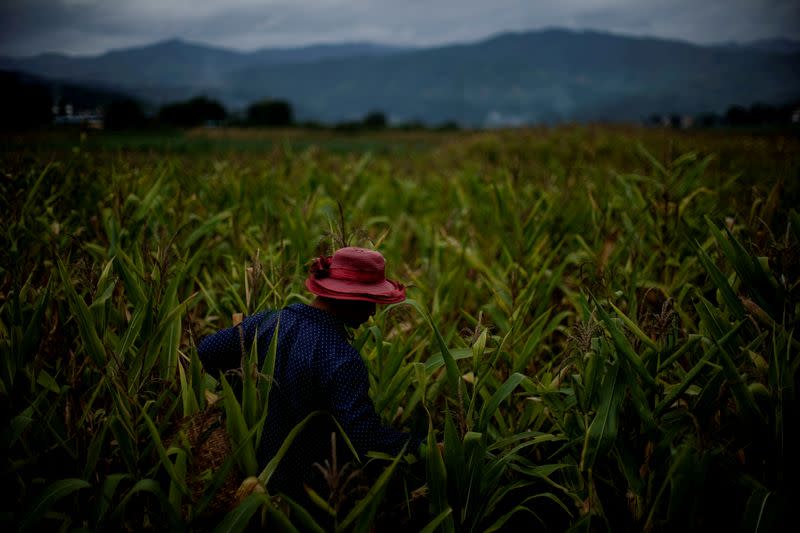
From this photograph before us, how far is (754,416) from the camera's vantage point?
3.84 ft

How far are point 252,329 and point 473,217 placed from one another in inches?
109

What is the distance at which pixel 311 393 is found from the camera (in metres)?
1.31

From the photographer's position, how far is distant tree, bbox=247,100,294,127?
4331cm

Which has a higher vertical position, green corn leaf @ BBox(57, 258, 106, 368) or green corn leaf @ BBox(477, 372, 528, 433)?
green corn leaf @ BBox(57, 258, 106, 368)

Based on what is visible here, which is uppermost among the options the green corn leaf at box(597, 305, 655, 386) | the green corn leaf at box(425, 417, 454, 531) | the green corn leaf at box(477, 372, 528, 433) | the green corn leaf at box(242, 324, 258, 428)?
the green corn leaf at box(597, 305, 655, 386)

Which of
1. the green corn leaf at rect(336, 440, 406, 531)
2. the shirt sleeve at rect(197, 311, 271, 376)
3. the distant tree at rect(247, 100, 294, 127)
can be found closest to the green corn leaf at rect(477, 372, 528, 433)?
the green corn leaf at rect(336, 440, 406, 531)

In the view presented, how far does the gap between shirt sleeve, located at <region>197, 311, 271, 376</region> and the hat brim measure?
0.20 meters

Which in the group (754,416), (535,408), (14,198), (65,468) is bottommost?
(65,468)

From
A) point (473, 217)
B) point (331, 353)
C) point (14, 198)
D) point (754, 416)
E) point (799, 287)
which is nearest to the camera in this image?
point (754, 416)

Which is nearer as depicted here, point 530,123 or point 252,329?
point 252,329

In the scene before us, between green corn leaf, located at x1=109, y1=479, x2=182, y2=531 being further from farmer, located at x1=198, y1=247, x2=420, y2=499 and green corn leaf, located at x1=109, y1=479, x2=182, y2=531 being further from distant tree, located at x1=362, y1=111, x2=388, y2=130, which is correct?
distant tree, located at x1=362, y1=111, x2=388, y2=130

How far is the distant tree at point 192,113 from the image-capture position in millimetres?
31250

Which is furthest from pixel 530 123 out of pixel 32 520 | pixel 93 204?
pixel 32 520

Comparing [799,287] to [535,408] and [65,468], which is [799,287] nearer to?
[535,408]
